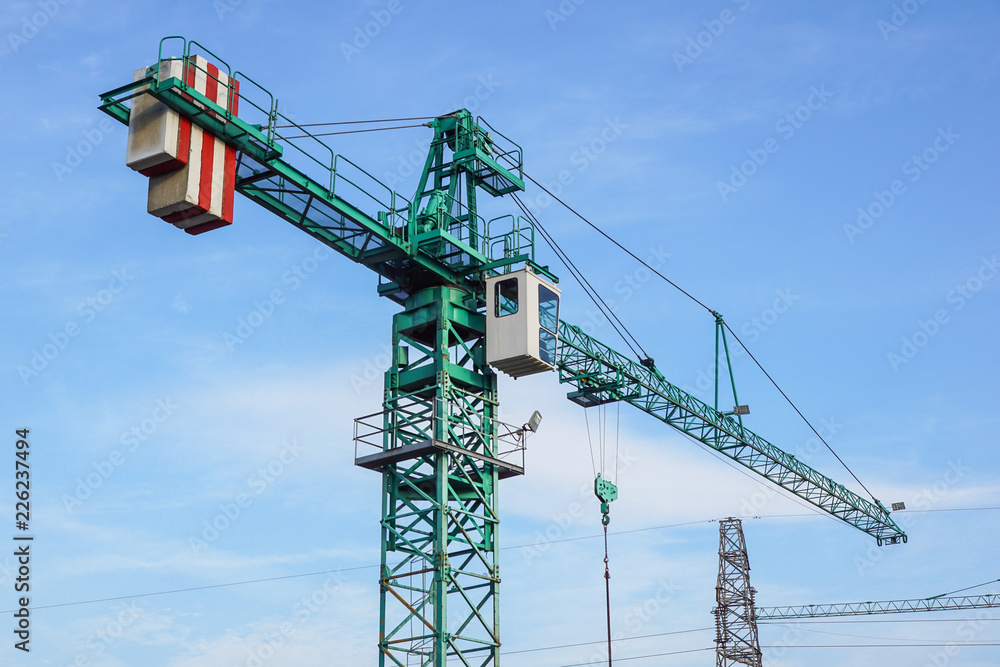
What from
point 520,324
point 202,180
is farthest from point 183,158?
point 520,324

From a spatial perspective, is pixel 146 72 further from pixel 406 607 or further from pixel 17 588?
pixel 406 607

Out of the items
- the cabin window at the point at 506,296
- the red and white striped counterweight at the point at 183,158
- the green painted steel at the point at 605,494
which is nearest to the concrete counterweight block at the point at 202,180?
the red and white striped counterweight at the point at 183,158

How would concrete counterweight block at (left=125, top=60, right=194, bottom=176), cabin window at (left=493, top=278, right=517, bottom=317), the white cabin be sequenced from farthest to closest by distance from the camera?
cabin window at (left=493, top=278, right=517, bottom=317)
the white cabin
concrete counterweight block at (left=125, top=60, right=194, bottom=176)

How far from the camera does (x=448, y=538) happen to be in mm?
38219

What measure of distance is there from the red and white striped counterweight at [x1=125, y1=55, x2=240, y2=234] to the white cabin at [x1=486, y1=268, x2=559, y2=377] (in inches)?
412

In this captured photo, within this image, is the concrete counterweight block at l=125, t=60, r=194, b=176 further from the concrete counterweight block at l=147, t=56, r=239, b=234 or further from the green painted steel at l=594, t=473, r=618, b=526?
the green painted steel at l=594, t=473, r=618, b=526

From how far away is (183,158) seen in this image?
107 ft

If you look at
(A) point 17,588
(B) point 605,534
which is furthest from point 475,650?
(A) point 17,588

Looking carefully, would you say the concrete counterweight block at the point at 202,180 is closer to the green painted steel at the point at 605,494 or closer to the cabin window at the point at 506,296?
the cabin window at the point at 506,296

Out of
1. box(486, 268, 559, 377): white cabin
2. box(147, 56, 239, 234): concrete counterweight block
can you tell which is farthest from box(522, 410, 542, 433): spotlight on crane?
box(147, 56, 239, 234): concrete counterweight block

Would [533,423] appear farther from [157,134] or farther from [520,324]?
[157,134]

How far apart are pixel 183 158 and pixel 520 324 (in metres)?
12.5

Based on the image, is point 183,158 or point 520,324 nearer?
point 183,158

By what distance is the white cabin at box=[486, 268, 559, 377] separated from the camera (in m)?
40.4
